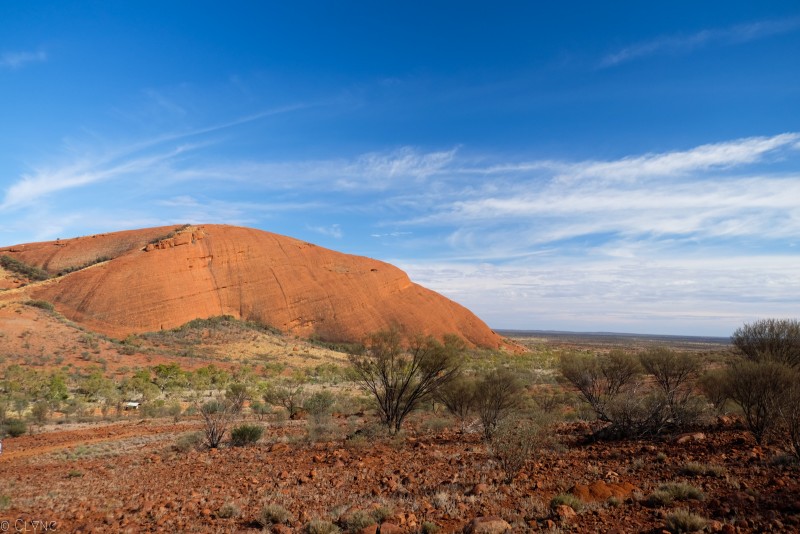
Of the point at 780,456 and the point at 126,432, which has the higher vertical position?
the point at 780,456

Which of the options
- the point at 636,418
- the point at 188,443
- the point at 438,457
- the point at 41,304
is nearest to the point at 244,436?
the point at 188,443

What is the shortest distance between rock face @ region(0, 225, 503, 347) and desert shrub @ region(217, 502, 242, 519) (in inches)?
1763

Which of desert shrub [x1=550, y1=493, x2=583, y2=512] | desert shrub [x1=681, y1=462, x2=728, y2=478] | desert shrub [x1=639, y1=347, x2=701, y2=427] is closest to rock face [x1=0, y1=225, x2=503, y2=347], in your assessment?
desert shrub [x1=639, y1=347, x2=701, y2=427]

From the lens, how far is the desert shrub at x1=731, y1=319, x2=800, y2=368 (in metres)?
13.1

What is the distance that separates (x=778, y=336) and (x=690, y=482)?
35.4ft

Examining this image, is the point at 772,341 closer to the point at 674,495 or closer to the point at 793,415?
the point at 793,415

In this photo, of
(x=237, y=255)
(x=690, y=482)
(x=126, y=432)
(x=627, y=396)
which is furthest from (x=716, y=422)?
(x=237, y=255)

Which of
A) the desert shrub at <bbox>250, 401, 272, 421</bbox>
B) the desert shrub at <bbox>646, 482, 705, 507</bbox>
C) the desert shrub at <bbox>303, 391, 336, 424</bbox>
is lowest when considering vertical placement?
the desert shrub at <bbox>250, 401, 272, 421</bbox>

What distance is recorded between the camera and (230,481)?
27.3 ft

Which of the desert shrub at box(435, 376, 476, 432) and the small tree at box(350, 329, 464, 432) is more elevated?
the small tree at box(350, 329, 464, 432)

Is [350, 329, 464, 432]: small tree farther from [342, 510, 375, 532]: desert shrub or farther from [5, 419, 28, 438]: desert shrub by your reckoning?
[5, 419, 28, 438]: desert shrub

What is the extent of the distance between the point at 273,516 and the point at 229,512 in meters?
0.82

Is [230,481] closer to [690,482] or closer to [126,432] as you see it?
[690,482]

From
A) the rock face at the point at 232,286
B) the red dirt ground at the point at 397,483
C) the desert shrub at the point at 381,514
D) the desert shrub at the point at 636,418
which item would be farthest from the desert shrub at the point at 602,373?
the rock face at the point at 232,286
